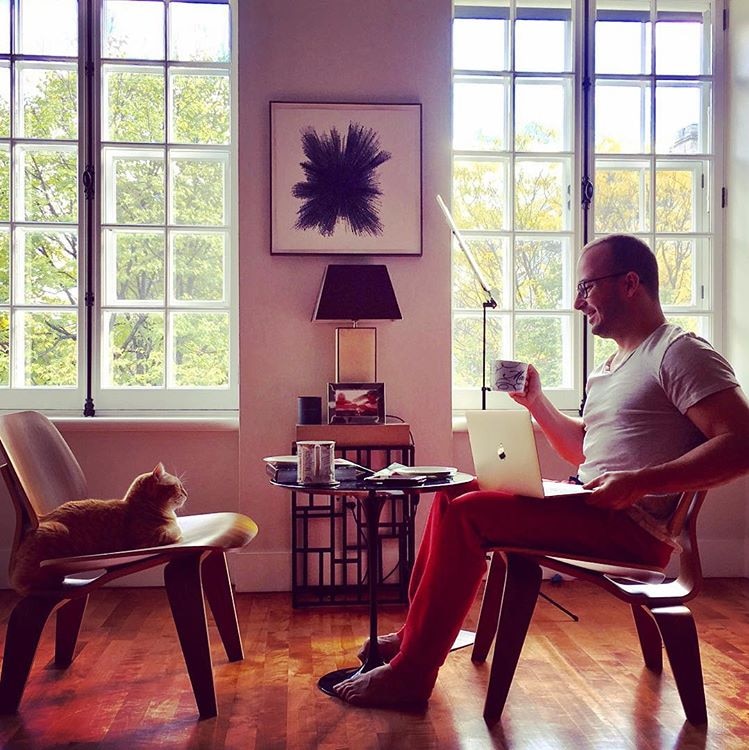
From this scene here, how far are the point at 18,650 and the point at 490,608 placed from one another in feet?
4.61

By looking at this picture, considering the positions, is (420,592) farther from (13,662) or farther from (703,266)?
(703,266)

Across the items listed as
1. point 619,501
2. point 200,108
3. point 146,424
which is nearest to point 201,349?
point 146,424

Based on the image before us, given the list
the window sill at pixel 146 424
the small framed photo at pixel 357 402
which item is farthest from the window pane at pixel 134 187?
the small framed photo at pixel 357 402

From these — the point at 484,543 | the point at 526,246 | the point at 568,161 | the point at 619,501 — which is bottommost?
the point at 484,543

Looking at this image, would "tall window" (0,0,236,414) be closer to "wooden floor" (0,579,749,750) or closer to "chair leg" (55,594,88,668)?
"wooden floor" (0,579,749,750)

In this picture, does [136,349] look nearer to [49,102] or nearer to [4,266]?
[4,266]

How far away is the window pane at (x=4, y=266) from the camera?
3.99 meters

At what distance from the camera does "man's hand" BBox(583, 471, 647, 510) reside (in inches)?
84.0

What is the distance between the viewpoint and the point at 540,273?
4172 millimetres

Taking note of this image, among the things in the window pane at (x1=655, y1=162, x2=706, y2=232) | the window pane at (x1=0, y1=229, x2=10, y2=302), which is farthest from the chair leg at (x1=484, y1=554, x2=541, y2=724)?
the window pane at (x1=0, y1=229, x2=10, y2=302)

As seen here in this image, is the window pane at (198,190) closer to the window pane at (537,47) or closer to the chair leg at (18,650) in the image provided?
the window pane at (537,47)

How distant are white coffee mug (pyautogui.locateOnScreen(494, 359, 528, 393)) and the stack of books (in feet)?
1.57

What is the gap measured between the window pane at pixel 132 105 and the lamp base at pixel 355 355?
1364mm

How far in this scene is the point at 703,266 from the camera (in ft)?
13.9
